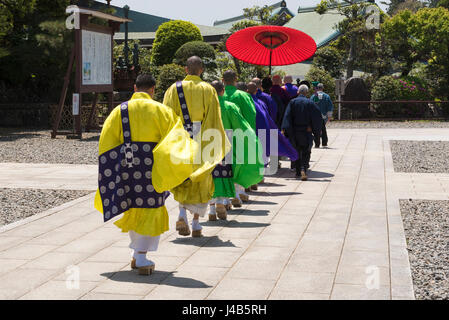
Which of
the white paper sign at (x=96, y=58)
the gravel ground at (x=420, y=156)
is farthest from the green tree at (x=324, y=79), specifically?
the white paper sign at (x=96, y=58)

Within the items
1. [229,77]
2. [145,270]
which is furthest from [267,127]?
[145,270]

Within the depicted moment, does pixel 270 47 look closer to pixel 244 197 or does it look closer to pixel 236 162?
pixel 244 197

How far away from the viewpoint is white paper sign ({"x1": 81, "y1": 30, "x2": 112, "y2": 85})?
18.3 m

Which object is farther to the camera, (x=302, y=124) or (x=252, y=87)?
(x=302, y=124)

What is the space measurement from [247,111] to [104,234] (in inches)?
103

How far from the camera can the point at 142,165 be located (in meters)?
5.31

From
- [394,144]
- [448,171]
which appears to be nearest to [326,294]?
[448,171]

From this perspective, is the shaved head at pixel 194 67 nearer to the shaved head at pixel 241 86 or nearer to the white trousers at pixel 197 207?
the white trousers at pixel 197 207

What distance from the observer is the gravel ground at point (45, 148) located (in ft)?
45.6

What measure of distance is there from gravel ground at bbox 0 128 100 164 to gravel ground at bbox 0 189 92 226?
368cm

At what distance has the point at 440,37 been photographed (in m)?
29.4

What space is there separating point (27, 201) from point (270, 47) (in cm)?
529

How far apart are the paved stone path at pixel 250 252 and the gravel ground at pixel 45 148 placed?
17.2 ft

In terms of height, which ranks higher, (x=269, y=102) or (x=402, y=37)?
(x=402, y=37)
